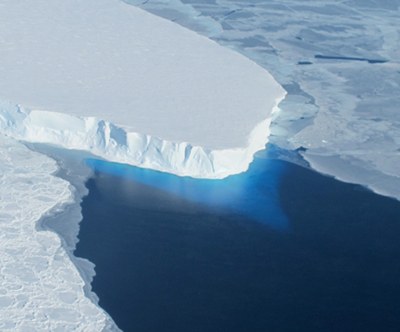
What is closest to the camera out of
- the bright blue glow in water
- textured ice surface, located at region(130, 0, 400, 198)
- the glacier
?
the glacier

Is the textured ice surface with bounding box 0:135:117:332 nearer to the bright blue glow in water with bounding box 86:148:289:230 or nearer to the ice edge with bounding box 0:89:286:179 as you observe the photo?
the ice edge with bounding box 0:89:286:179

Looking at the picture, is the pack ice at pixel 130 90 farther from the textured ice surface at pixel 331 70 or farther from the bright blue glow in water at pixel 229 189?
the textured ice surface at pixel 331 70

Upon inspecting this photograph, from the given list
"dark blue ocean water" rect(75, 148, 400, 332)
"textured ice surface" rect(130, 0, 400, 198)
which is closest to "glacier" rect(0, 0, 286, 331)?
"dark blue ocean water" rect(75, 148, 400, 332)

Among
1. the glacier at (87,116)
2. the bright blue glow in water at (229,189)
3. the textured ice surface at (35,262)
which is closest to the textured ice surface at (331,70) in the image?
the glacier at (87,116)

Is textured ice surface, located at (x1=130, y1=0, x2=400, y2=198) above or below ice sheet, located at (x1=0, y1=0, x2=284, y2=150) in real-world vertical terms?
below

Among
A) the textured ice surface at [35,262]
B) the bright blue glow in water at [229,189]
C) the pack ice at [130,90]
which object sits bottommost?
the bright blue glow in water at [229,189]

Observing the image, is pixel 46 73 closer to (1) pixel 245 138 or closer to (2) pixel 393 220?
(1) pixel 245 138

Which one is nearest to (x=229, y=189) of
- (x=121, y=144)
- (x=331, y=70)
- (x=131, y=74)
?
(x=121, y=144)
